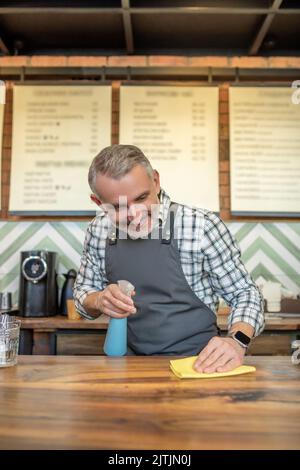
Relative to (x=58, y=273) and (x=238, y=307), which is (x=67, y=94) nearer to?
(x=58, y=273)

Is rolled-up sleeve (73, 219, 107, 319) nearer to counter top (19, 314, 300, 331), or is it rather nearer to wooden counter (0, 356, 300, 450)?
wooden counter (0, 356, 300, 450)

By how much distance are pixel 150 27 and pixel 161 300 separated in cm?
234

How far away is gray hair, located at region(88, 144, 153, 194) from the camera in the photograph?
150 cm

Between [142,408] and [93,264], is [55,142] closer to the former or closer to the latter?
[93,264]

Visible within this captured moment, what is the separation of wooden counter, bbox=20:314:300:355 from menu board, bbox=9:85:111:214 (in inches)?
40.1

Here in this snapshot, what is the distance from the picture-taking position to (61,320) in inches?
102

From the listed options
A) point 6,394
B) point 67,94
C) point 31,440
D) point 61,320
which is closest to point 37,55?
point 67,94

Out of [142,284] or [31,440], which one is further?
[142,284]

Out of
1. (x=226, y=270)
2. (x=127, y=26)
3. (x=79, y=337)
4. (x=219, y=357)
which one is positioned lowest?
(x=79, y=337)

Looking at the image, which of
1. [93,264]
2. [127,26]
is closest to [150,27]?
[127,26]

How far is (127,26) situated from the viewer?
3064 mm

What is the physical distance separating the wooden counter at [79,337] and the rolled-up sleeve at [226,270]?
0.91 m

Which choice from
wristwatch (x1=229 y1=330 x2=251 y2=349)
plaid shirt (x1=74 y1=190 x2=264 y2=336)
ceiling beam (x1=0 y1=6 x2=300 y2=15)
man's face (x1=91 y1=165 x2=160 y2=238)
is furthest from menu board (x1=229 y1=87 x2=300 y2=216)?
wristwatch (x1=229 y1=330 x2=251 y2=349)
